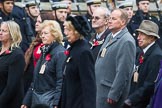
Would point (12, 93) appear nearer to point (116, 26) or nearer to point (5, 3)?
point (116, 26)

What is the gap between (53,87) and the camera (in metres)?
8.43

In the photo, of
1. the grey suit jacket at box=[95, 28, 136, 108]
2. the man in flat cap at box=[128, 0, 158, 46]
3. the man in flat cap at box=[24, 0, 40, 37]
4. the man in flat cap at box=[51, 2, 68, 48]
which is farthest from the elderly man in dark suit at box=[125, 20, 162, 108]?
the man in flat cap at box=[128, 0, 158, 46]

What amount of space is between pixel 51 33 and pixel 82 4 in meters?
7.28

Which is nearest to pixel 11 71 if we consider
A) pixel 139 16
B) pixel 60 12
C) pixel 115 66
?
pixel 115 66

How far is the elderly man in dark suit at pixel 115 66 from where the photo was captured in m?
8.26

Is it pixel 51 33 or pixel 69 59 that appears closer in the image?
pixel 69 59

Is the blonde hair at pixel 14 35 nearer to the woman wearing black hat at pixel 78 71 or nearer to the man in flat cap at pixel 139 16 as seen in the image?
the woman wearing black hat at pixel 78 71

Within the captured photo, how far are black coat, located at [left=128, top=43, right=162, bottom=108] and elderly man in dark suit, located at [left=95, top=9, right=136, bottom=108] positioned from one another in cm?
16

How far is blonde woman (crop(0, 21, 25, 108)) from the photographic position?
8.41 meters

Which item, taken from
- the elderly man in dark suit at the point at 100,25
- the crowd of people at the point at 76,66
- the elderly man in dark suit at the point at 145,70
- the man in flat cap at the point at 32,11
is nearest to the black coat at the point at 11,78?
the crowd of people at the point at 76,66

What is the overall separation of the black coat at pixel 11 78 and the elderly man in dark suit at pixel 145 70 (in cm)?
154

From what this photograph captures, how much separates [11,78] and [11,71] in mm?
96

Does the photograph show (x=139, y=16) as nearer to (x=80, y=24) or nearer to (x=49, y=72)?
(x=49, y=72)

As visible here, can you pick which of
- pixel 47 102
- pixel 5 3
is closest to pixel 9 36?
pixel 47 102
